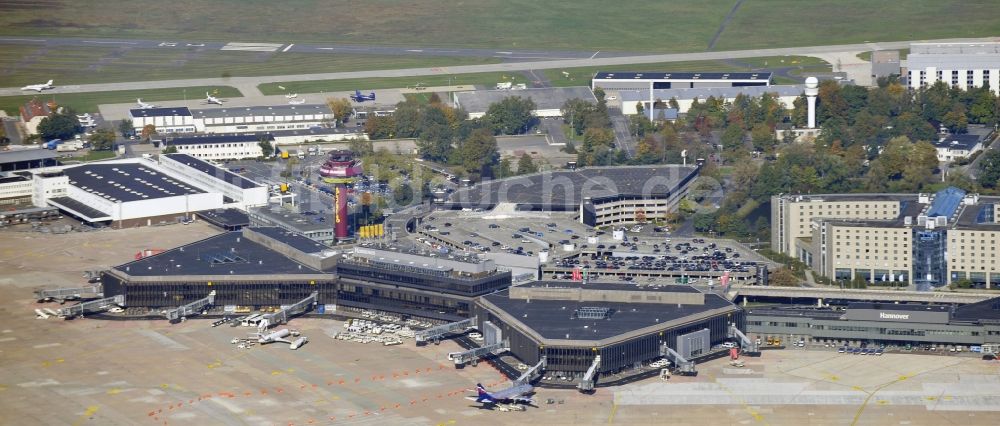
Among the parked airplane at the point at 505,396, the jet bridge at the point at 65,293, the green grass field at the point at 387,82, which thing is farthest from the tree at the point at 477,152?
the parked airplane at the point at 505,396

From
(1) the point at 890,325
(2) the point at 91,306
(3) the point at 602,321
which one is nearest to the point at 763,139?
(1) the point at 890,325

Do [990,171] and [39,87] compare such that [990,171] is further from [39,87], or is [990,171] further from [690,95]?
[39,87]

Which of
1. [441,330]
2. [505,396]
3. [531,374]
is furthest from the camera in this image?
[441,330]

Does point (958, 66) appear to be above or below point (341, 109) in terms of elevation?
above

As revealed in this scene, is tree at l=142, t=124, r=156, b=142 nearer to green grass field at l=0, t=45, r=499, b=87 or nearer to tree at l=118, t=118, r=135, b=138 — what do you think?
tree at l=118, t=118, r=135, b=138

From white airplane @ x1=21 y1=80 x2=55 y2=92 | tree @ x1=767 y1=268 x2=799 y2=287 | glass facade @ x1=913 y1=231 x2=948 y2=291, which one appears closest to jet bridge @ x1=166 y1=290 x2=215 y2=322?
tree @ x1=767 y1=268 x2=799 y2=287


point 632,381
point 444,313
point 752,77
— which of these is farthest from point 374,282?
point 752,77

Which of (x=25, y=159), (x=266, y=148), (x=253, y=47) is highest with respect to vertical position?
(x=253, y=47)
